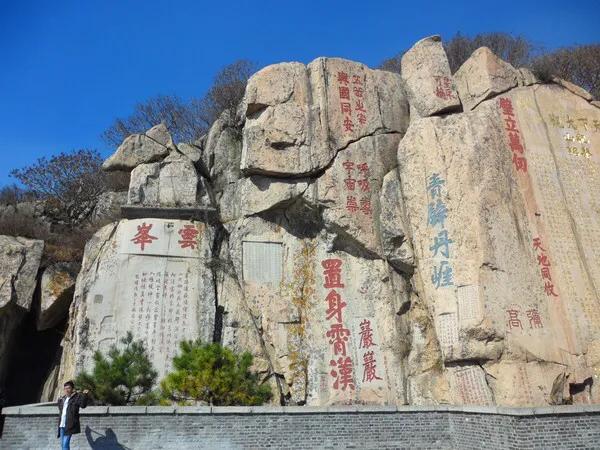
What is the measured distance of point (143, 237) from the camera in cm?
1061

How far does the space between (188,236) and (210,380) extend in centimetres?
397

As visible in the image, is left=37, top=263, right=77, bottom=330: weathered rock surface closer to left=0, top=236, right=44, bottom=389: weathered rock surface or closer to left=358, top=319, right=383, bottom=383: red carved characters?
left=0, top=236, right=44, bottom=389: weathered rock surface

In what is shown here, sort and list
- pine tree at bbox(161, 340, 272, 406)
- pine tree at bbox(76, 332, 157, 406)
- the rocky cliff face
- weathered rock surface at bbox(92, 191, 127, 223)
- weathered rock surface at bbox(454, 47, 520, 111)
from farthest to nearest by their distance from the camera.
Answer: weathered rock surface at bbox(92, 191, 127, 223)
weathered rock surface at bbox(454, 47, 520, 111)
the rocky cliff face
pine tree at bbox(76, 332, 157, 406)
pine tree at bbox(161, 340, 272, 406)

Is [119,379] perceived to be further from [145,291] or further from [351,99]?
[351,99]

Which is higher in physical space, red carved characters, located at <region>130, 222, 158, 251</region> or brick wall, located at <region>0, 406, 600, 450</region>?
red carved characters, located at <region>130, 222, 158, 251</region>

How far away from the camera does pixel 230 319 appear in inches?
401

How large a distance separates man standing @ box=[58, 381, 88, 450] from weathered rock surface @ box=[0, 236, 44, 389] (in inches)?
216

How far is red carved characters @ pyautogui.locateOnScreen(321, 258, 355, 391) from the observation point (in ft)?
32.0

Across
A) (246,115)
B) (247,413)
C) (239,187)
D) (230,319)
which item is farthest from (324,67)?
(247,413)

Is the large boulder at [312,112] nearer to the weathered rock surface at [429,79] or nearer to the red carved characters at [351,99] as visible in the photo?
the red carved characters at [351,99]

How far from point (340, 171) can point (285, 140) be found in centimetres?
133

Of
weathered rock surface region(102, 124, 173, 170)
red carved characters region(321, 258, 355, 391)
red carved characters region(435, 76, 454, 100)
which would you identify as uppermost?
red carved characters region(435, 76, 454, 100)

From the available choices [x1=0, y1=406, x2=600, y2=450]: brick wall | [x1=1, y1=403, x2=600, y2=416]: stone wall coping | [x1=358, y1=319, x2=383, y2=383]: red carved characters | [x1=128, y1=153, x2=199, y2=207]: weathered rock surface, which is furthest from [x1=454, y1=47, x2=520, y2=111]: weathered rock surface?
[x1=0, y1=406, x2=600, y2=450]: brick wall

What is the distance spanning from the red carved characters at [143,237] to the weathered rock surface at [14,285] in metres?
2.76
